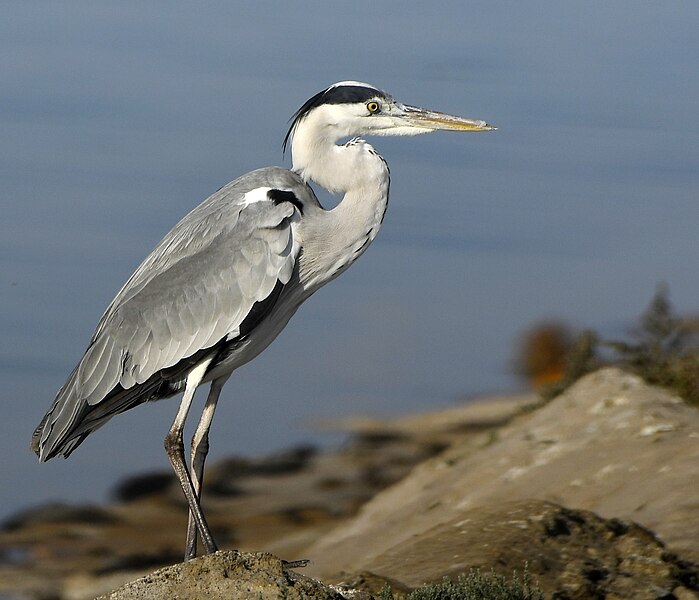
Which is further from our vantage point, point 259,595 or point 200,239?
point 200,239

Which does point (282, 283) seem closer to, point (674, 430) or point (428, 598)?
point (428, 598)

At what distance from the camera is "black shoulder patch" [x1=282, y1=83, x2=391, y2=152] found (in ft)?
25.6

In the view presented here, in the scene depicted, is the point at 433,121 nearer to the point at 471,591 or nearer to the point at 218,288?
the point at 218,288

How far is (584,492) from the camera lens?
418 inches

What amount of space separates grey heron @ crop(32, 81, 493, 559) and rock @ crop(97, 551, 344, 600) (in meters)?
1.04

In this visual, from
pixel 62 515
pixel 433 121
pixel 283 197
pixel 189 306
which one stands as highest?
pixel 433 121

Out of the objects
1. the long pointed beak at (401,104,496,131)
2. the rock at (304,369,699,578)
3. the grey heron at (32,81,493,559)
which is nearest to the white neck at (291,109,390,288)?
the grey heron at (32,81,493,559)

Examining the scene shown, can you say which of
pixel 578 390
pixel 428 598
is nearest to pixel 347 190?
pixel 428 598

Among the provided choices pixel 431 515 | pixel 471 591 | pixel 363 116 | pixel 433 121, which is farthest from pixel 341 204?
pixel 431 515

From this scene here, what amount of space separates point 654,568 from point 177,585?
11.3 feet

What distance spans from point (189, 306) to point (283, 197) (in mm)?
843

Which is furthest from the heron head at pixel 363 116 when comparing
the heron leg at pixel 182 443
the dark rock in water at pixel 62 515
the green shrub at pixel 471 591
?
the dark rock in water at pixel 62 515

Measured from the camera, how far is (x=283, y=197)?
7.35 m

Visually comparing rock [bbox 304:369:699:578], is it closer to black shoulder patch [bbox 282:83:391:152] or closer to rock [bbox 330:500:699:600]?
rock [bbox 330:500:699:600]
